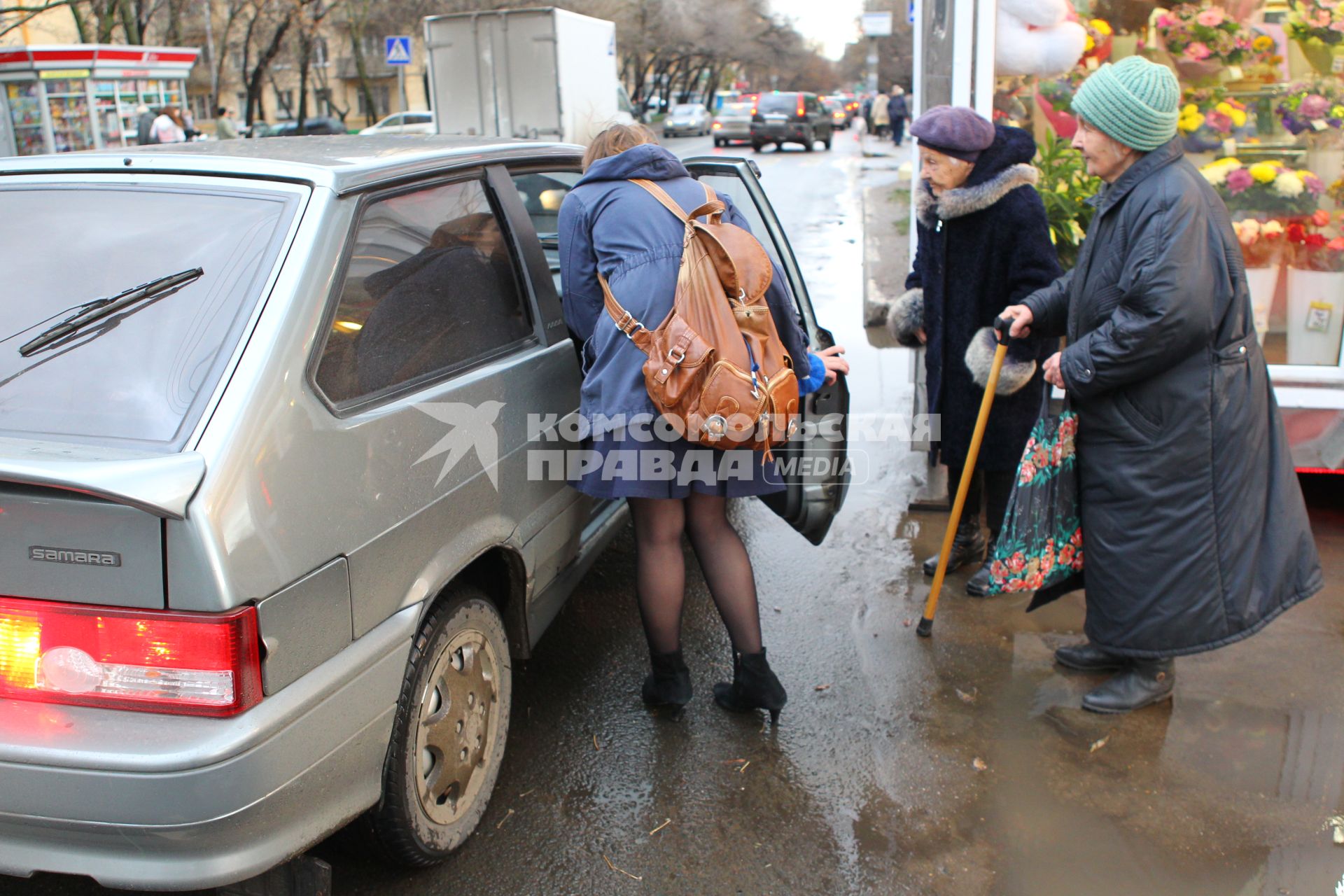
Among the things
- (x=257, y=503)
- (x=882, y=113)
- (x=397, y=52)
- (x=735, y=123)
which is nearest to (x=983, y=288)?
(x=257, y=503)

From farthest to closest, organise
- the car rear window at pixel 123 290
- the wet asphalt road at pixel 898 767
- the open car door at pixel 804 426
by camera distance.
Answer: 1. the open car door at pixel 804 426
2. the wet asphalt road at pixel 898 767
3. the car rear window at pixel 123 290

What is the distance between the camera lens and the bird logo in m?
2.58

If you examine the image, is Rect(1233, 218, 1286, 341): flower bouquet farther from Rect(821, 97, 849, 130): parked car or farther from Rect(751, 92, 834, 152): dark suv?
Rect(821, 97, 849, 130): parked car

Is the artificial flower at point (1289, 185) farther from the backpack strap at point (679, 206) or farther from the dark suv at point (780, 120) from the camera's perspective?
the dark suv at point (780, 120)

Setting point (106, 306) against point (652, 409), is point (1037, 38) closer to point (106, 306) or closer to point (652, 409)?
point (652, 409)

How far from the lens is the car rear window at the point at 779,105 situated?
3584 centimetres

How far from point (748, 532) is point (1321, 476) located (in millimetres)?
2868

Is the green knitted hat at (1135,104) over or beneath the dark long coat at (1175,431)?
over

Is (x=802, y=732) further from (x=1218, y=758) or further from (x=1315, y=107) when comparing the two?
(x=1315, y=107)

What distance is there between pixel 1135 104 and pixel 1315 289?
276cm

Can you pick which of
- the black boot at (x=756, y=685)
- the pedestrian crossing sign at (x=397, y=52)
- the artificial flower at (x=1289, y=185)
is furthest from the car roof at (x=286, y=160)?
the pedestrian crossing sign at (x=397, y=52)

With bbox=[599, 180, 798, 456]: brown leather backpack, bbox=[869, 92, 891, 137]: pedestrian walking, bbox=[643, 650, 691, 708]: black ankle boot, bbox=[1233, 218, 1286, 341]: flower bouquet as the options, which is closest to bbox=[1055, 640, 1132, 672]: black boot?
bbox=[643, 650, 691, 708]: black ankle boot

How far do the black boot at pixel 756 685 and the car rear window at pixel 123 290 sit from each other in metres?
1.84

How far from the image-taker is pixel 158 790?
189cm
